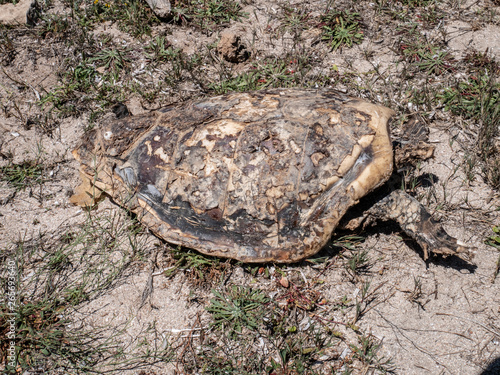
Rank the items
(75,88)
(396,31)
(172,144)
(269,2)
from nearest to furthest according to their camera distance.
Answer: (172,144)
(75,88)
(396,31)
(269,2)

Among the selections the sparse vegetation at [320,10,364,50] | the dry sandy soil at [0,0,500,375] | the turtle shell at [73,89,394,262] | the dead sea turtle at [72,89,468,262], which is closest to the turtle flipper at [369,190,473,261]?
the dead sea turtle at [72,89,468,262]

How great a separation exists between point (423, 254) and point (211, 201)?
1.67m

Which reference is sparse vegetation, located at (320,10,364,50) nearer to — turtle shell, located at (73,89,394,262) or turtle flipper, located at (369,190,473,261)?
turtle shell, located at (73,89,394,262)

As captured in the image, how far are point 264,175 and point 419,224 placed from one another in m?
1.24

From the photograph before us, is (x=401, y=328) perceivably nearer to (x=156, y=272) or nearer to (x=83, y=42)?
(x=156, y=272)

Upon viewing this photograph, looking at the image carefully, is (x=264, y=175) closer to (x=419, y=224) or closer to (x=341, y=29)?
(x=419, y=224)

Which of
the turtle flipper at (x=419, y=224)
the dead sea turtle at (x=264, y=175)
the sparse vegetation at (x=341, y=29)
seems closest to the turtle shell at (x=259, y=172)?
the dead sea turtle at (x=264, y=175)

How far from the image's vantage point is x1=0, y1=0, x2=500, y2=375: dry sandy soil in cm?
277

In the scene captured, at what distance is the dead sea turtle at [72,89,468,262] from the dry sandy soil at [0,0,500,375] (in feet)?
0.98

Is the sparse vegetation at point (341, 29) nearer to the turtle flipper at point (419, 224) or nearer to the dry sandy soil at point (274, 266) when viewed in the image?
the dry sandy soil at point (274, 266)

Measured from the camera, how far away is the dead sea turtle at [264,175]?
110 inches

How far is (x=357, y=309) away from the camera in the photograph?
9.18 ft

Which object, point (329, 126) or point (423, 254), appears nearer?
point (329, 126)

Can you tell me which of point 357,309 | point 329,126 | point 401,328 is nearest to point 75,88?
point 329,126
